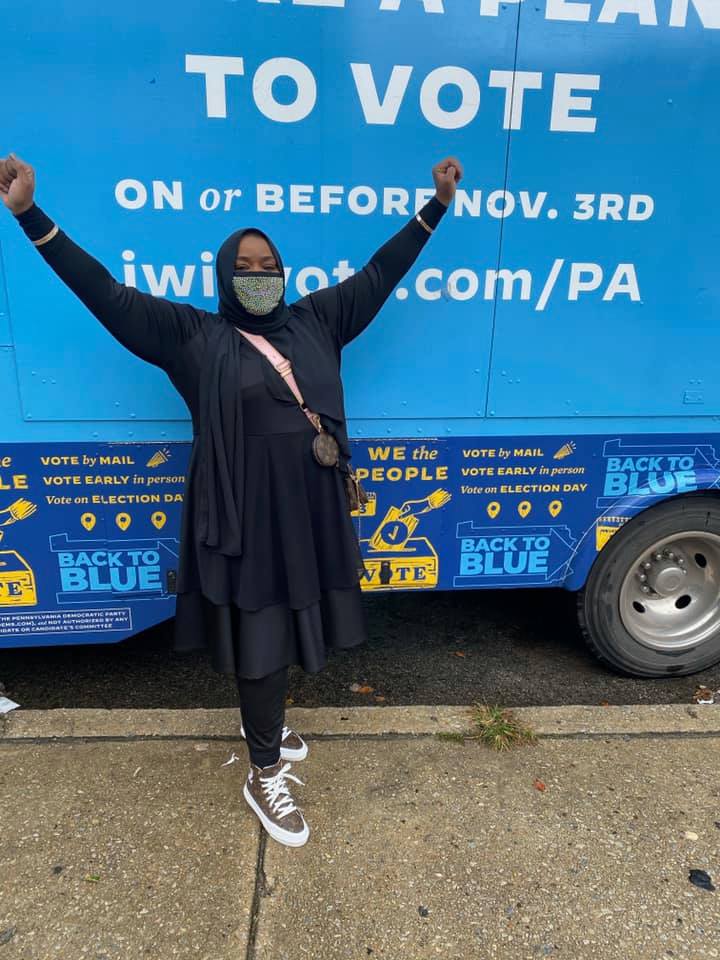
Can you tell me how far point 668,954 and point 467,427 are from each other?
5.83 ft

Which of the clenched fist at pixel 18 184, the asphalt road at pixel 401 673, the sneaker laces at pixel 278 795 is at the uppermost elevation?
the clenched fist at pixel 18 184

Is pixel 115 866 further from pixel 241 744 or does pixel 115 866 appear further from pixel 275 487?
pixel 275 487

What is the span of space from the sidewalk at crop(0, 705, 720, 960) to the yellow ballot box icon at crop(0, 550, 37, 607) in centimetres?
48

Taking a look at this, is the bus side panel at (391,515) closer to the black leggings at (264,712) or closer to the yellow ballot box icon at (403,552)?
the yellow ballot box icon at (403,552)

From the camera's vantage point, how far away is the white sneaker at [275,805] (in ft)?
7.16

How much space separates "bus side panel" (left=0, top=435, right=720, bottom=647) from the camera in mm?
2574

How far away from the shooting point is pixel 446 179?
2.08 meters

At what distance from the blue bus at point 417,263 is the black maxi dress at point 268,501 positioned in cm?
45

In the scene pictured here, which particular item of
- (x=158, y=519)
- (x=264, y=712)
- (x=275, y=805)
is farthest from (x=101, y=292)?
(x=275, y=805)

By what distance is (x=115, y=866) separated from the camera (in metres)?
2.10

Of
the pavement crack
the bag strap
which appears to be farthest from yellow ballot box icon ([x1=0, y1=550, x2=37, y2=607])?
the bag strap

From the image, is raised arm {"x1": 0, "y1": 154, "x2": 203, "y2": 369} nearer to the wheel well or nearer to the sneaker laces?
the sneaker laces

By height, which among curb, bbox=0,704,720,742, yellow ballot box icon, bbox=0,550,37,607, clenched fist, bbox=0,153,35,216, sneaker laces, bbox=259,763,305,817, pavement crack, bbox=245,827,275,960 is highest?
clenched fist, bbox=0,153,35,216

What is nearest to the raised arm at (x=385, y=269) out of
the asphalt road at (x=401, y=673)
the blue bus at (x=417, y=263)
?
the blue bus at (x=417, y=263)
